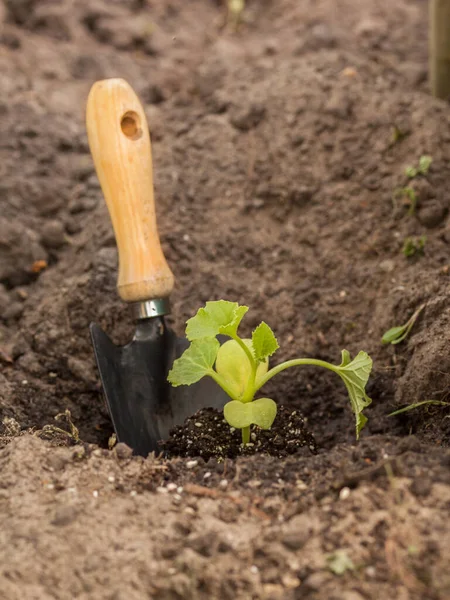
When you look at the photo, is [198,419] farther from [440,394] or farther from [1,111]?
[1,111]

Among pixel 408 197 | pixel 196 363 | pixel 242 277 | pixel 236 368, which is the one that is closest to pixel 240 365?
pixel 236 368

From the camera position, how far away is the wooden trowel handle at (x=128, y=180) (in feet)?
6.29

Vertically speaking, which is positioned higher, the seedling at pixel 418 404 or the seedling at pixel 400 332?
the seedling at pixel 400 332

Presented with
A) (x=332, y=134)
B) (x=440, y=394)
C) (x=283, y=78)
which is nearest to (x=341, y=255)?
(x=332, y=134)

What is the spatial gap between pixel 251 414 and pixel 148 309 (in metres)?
0.47

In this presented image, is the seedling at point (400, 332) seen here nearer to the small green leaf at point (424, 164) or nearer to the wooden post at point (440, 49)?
the small green leaf at point (424, 164)

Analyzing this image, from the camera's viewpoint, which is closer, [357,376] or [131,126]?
[357,376]

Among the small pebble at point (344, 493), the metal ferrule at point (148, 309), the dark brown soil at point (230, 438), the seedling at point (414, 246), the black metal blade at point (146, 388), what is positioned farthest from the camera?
the seedling at point (414, 246)

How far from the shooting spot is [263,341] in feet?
5.27

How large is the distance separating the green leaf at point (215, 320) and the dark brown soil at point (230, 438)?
276 mm

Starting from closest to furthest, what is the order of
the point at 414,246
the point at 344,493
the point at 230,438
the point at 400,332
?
the point at 344,493, the point at 230,438, the point at 400,332, the point at 414,246

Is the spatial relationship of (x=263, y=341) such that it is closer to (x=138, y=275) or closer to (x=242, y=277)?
(x=138, y=275)

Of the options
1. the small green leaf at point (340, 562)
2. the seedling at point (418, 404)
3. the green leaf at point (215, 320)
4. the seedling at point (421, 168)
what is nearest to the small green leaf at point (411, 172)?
the seedling at point (421, 168)

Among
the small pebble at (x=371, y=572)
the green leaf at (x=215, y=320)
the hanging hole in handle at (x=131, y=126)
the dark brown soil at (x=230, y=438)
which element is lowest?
the dark brown soil at (x=230, y=438)
